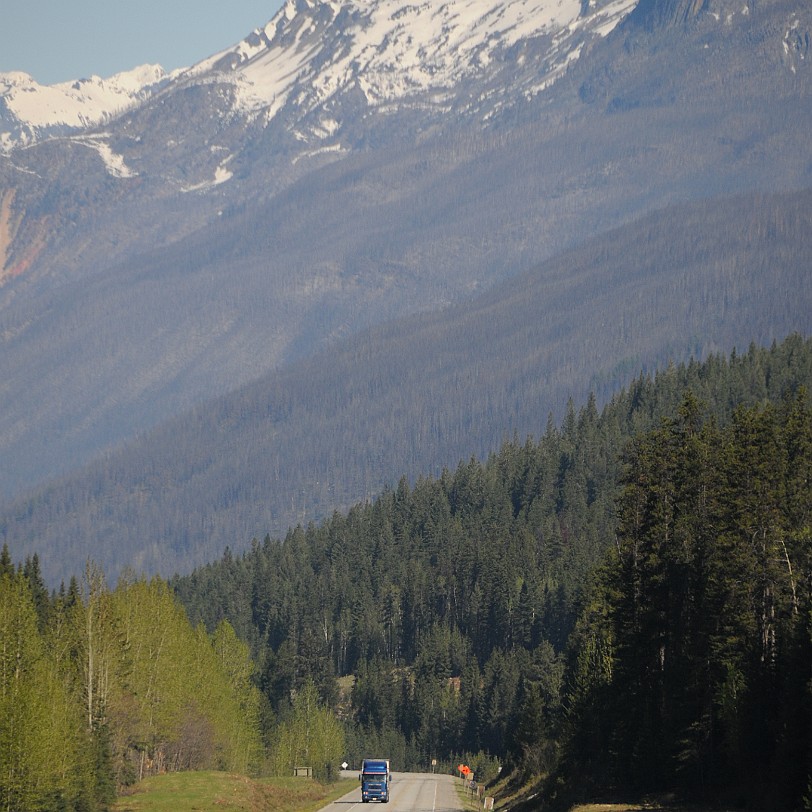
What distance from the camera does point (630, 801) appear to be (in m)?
73.8

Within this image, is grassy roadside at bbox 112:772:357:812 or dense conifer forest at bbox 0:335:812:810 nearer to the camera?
dense conifer forest at bbox 0:335:812:810

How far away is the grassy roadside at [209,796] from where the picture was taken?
82812 mm

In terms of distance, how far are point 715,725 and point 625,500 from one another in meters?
16.4

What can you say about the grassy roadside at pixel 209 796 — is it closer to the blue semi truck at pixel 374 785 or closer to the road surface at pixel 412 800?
the road surface at pixel 412 800

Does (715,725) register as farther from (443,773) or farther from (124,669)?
(443,773)

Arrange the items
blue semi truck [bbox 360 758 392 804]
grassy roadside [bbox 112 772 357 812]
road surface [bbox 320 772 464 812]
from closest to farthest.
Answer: grassy roadside [bbox 112 772 357 812] < road surface [bbox 320 772 464 812] < blue semi truck [bbox 360 758 392 804]

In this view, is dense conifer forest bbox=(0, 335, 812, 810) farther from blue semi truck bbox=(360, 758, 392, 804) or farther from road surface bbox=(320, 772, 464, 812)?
blue semi truck bbox=(360, 758, 392, 804)

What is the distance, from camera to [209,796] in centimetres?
8569

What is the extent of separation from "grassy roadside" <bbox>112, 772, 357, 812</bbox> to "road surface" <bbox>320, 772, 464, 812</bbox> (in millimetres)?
1675

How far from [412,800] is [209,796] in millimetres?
20593

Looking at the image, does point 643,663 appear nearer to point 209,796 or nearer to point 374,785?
point 209,796

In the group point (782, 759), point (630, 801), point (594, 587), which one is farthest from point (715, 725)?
point (594, 587)

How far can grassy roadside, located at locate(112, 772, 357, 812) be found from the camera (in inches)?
3260

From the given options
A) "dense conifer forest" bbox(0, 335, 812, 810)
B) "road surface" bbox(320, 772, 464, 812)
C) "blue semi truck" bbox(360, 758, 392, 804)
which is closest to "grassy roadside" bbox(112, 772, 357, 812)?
"road surface" bbox(320, 772, 464, 812)
